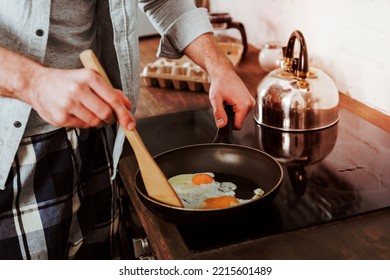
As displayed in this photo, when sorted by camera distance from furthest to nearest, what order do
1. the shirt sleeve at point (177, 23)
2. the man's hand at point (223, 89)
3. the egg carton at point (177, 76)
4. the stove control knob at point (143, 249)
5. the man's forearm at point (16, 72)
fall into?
the egg carton at point (177, 76), the shirt sleeve at point (177, 23), the man's hand at point (223, 89), the stove control knob at point (143, 249), the man's forearm at point (16, 72)

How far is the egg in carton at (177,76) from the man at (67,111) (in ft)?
1.21

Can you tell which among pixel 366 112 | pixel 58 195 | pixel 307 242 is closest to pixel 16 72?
pixel 58 195

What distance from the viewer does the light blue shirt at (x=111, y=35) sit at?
3.84 feet

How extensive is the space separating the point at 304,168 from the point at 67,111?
0.64m

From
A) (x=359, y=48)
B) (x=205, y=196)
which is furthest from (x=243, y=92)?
(x=359, y=48)

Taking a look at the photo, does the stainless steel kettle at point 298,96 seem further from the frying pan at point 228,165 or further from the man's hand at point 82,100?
the man's hand at point 82,100

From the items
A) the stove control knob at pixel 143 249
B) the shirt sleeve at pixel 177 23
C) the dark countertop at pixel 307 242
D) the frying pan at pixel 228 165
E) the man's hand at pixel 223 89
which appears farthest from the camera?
the shirt sleeve at pixel 177 23

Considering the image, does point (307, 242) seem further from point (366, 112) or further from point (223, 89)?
point (366, 112)

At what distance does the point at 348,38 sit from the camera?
66.1 inches

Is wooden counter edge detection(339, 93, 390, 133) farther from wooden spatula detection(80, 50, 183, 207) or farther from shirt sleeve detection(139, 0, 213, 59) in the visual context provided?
wooden spatula detection(80, 50, 183, 207)

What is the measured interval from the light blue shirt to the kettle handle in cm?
26

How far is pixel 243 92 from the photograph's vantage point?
136 centimetres

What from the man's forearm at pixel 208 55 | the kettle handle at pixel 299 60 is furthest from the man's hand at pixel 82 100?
the kettle handle at pixel 299 60
